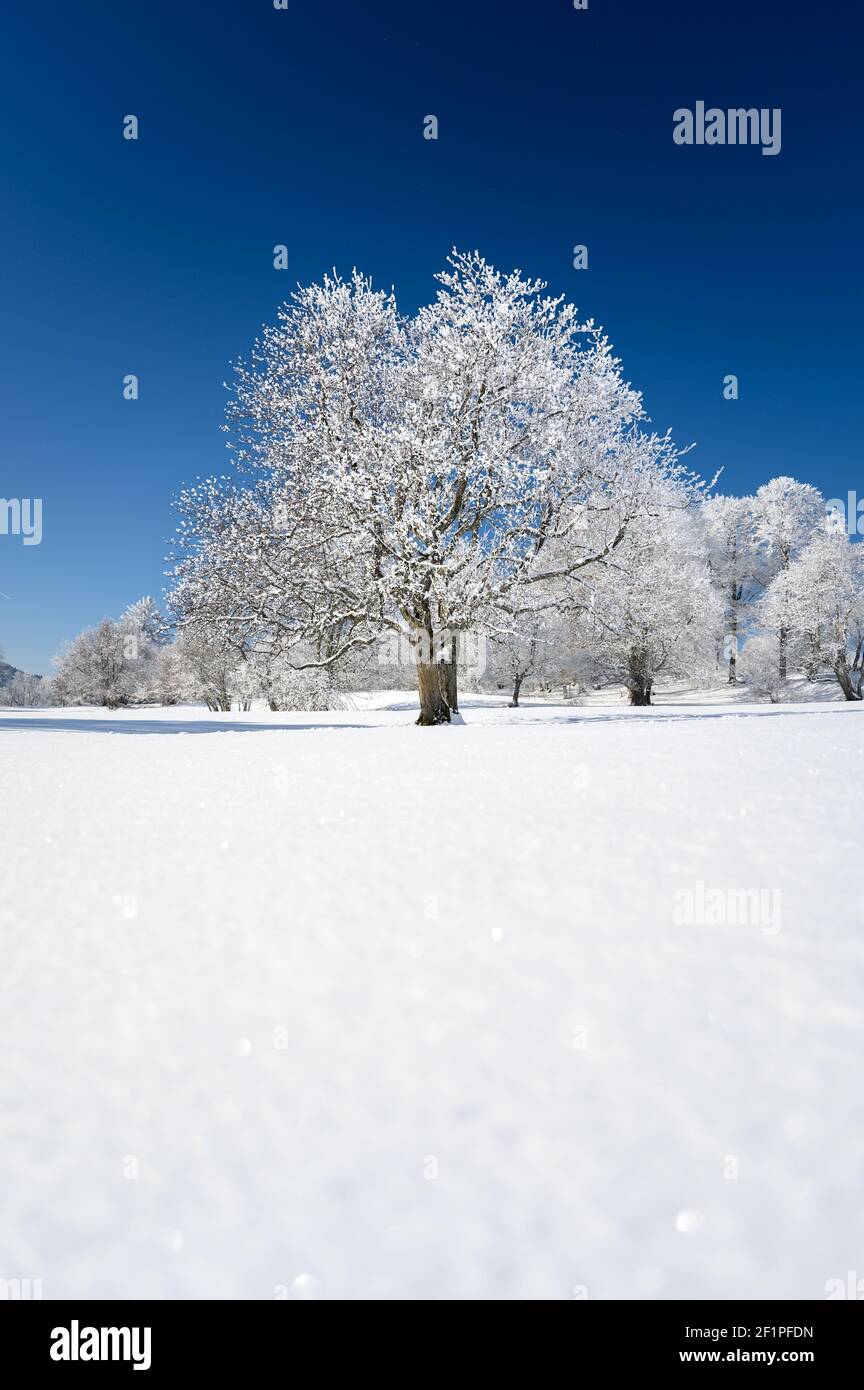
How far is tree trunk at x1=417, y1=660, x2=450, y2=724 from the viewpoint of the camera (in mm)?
12844

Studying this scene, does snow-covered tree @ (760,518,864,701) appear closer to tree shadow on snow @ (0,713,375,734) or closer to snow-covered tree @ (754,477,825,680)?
snow-covered tree @ (754,477,825,680)

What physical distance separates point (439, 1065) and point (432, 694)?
11.8 m

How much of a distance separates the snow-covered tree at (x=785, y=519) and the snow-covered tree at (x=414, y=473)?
23.3 meters

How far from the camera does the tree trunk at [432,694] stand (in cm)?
1284

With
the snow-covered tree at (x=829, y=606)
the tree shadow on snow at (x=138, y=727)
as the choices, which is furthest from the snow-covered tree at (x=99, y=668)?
the snow-covered tree at (x=829, y=606)

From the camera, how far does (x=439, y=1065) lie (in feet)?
4.01

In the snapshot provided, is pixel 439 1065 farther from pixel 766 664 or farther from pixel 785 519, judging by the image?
pixel 785 519

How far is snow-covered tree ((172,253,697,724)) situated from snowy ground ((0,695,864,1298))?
9.58 metres

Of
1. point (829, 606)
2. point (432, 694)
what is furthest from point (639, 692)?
point (432, 694)

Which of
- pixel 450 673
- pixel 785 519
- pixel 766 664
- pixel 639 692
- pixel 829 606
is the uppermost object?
pixel 785 519

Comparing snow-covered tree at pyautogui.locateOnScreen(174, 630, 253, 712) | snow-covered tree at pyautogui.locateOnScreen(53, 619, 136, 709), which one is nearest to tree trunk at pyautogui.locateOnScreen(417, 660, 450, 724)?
snow-covered tree at pyautogui.locateOnScreen(174, 630, 253, 712)

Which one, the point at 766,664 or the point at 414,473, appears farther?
the point at 766,664

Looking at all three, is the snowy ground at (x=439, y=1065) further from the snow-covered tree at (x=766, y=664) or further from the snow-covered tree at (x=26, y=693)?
the snow-covered tree at (x=26, y=693)
